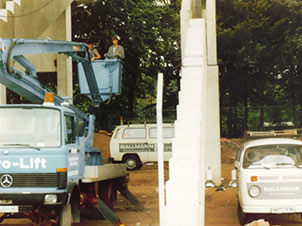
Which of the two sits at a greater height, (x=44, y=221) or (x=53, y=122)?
(x=53, y=122)

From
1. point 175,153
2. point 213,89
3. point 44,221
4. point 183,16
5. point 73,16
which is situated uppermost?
point 73,16

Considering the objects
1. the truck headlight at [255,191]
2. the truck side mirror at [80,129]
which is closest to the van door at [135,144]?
the truck side mirror at [80,129]

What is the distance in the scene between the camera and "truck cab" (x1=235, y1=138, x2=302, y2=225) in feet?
34.8

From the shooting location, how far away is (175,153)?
916 cm

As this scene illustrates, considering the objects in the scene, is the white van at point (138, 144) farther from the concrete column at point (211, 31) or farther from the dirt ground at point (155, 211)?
the concrete column at point (211, 31)

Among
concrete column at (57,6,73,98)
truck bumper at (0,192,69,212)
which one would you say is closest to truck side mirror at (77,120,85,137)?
truck bumper at (0,192,69,212)

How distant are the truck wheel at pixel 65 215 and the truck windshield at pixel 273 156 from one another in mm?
3686

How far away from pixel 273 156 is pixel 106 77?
4.78 m

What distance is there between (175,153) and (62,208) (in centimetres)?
239

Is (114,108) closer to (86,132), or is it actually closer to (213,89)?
(213,89)

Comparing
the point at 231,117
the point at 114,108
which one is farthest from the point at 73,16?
the point at 231,117

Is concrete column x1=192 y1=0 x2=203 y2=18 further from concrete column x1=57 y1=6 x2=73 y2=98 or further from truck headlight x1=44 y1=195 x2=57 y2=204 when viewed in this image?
truck headlight x1=44 y1=195 x2=57 y2=204

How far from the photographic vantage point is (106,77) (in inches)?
541

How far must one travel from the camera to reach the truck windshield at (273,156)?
433 inches
